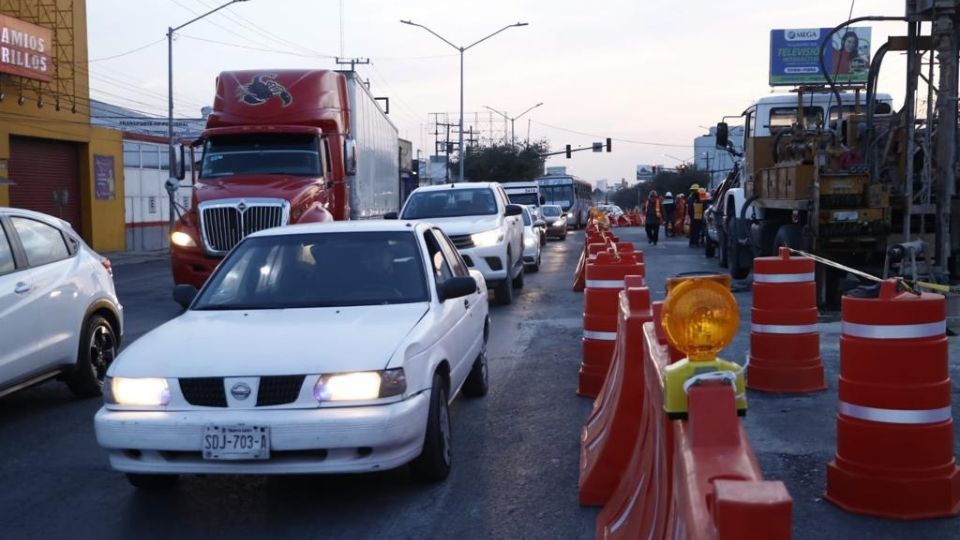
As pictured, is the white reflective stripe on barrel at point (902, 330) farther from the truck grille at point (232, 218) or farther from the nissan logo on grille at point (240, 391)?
the truck grille at point (232, 218)

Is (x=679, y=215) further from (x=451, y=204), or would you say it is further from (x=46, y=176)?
(x=451, y=204)

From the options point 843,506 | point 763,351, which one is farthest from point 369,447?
point 763,351

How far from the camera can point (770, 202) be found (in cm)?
1540

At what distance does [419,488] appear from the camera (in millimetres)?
5625

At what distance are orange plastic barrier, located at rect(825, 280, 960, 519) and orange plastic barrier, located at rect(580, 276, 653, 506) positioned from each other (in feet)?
Result: 3.38

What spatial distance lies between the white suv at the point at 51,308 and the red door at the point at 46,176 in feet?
71.8

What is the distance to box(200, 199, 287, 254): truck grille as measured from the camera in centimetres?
1463

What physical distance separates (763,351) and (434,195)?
8702 mm

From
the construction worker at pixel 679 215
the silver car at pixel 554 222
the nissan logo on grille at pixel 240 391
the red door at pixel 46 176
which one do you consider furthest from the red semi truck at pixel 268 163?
the construction worker at pixel 679 215

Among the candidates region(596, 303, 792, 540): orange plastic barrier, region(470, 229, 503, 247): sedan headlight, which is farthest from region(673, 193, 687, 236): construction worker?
region(596, 303, 792, 540): orange plastic barrier

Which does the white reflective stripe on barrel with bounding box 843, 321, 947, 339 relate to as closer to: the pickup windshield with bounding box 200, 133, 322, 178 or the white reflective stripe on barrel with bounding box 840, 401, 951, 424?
the white reflective stripe on barrel with bounding box 840, 401, 951, 424

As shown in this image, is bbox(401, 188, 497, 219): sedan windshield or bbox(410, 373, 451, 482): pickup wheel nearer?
bbox(410, 373, 451, 482): pickup wheel

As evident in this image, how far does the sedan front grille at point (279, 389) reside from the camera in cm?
501

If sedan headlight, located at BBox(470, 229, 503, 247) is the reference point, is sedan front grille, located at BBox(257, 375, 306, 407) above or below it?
below
